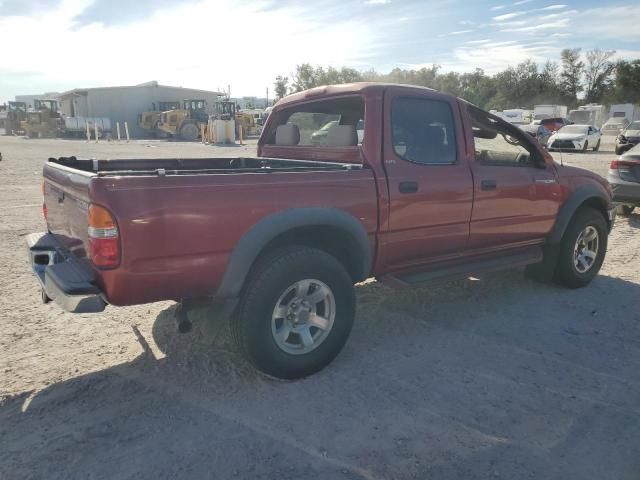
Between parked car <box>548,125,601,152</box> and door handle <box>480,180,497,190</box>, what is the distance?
69.2 ft

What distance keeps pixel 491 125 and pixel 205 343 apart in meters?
3.06

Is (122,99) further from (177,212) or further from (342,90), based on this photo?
(177,212)

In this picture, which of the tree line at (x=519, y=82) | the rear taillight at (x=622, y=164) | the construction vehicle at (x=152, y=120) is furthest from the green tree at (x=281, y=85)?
the rear taillight at (x=622, y=164)

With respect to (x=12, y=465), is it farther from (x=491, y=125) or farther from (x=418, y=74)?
(x=418, y=74)

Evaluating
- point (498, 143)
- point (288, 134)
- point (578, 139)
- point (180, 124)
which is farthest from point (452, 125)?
point (180, 124)

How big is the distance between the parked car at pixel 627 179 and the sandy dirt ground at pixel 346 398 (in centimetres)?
465

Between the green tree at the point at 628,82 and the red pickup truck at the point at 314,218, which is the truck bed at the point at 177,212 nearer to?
the red pickup truck at the point at 314,218

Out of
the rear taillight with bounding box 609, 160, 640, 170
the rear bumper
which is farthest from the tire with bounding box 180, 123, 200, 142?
the rear bumper

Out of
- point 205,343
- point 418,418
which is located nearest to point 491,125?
point 418,418

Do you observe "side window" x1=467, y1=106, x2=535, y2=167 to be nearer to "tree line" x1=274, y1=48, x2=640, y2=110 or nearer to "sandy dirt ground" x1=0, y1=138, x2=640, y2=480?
"sandy dirt ground" x1=0, y1=138, x2=640, y2=480

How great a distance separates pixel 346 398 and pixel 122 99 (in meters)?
48.8

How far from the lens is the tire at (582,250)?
198 inches

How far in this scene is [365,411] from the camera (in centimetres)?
297

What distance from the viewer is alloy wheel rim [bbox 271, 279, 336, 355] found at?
3262 mm
